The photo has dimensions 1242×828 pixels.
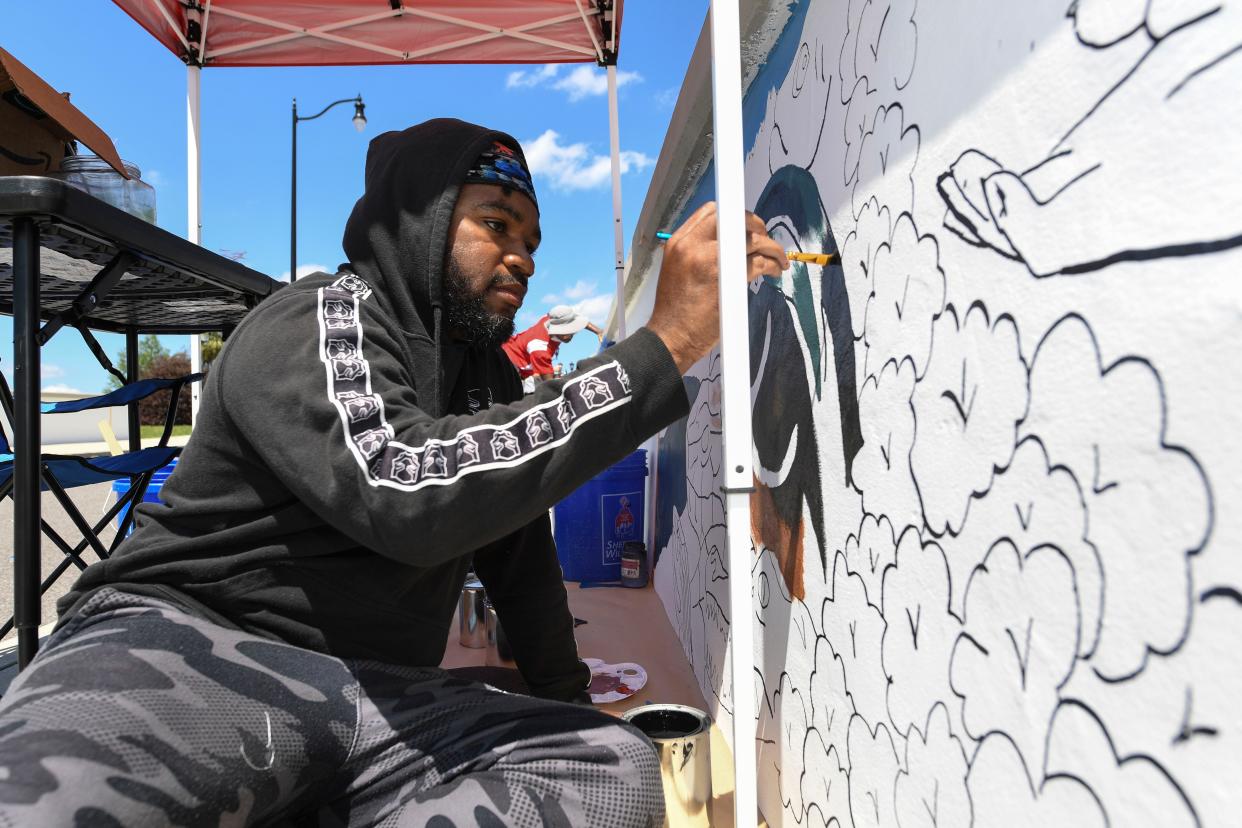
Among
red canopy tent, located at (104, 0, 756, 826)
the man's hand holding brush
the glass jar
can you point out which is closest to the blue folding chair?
the glass jar

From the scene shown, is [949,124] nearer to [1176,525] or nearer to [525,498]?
[1176,525]

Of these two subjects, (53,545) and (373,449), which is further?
(53,545)

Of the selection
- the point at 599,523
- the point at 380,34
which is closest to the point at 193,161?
the point at 380,34

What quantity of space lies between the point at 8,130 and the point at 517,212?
1.93m

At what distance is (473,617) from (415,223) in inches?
71.6

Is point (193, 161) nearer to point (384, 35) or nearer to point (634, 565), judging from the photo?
point (384, 35)

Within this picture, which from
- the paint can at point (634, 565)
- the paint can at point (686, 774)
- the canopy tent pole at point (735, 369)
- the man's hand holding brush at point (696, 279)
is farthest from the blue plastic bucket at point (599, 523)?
the canopy tent pole at point (735, 369)

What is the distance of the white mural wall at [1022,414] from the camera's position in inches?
22.3

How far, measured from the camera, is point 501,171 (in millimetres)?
1857

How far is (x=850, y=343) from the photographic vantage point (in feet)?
4.26

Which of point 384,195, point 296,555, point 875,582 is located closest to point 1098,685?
point 875,582

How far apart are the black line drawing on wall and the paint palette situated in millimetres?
2028

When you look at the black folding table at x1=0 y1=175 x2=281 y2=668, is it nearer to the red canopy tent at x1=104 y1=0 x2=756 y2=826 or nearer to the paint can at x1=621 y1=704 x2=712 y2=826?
the red canopy tent at x1=104 y1=0 x2=756 y2=826

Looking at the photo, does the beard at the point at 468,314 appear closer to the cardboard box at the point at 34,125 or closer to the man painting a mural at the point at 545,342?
the cardboard box at the point at 34,125
